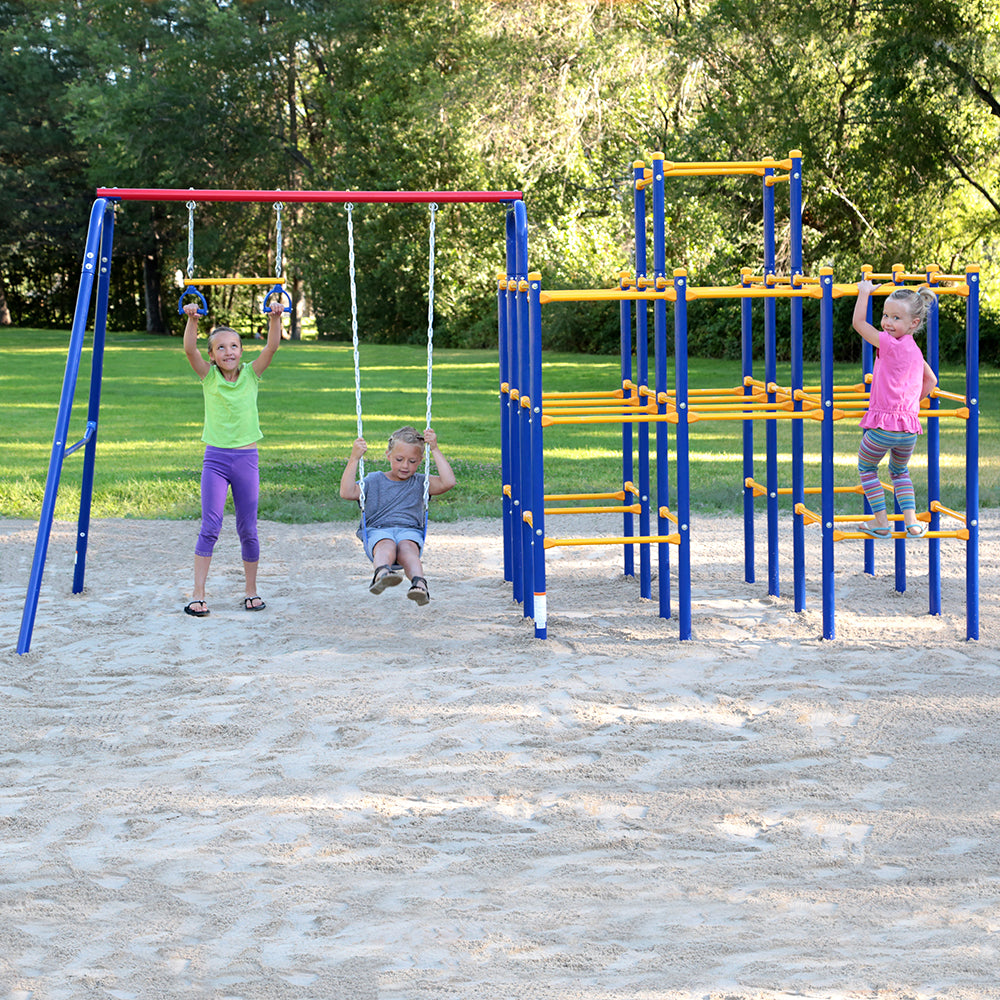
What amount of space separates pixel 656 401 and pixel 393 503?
1.42m

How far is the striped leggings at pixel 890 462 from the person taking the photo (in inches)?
232

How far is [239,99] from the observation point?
3434 centimetres

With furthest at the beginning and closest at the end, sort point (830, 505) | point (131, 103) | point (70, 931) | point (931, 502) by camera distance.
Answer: point (131, 103)
point (931, 502)
point (830, 505)
point (70, 931)

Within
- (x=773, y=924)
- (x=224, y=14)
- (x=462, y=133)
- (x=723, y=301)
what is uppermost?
(x=224, y=14)

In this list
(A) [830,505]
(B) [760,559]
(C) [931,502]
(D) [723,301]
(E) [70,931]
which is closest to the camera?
(E) [70,931]

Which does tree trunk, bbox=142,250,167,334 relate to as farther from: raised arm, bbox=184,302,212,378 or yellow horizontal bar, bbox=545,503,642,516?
yellow horizontal bar, bbox=545,503,642,516

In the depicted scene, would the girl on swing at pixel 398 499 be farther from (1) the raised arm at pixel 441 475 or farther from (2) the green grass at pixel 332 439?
(2) the green grass at pixel 332 439

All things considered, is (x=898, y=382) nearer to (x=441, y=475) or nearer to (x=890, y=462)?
(x=890, y=462)

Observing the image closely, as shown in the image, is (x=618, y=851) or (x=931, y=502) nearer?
(x=618, y=851)

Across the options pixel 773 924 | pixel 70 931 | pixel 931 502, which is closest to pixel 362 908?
pixel 70 931

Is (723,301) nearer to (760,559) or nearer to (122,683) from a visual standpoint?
(760,559)

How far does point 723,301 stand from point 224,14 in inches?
669

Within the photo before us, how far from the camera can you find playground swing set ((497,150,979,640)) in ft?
18.6

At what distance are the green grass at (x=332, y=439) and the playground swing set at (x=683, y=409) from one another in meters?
2.72
